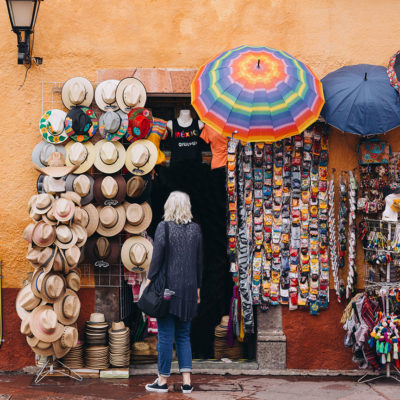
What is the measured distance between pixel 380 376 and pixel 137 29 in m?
4.35

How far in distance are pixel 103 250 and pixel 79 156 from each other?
38.8 inches

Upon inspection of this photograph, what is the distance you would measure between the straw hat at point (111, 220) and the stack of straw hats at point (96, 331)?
2.83 ft

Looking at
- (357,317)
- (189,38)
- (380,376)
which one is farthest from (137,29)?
(380,376)

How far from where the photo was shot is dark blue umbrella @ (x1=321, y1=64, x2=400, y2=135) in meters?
6.38

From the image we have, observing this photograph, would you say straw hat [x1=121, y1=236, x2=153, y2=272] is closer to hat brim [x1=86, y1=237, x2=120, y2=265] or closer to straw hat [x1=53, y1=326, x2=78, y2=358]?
hat brim [x1=86, y1=237, x2=120, y2=265]

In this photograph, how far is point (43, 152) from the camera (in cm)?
673

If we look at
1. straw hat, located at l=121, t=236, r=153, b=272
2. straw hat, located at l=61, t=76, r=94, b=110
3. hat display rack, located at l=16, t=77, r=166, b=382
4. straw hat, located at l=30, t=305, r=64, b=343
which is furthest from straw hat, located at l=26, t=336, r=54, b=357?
straw hat, located at l=61, t=76, r=94, b=110

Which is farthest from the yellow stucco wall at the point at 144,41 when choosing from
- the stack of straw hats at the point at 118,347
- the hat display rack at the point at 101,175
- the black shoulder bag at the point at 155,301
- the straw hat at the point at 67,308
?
the black shoulder bag at the point at 155,301

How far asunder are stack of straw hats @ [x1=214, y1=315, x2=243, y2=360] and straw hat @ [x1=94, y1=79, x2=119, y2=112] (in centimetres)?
268

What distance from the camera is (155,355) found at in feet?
23.0

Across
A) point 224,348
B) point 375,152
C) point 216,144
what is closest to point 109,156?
point 216,144

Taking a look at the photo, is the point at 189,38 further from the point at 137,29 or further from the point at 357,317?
the point at 357,317

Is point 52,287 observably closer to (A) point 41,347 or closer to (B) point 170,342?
(A) point 41,347

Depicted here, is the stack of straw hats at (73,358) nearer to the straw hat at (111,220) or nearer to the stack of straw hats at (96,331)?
the stack of straw hats at (96,331)
